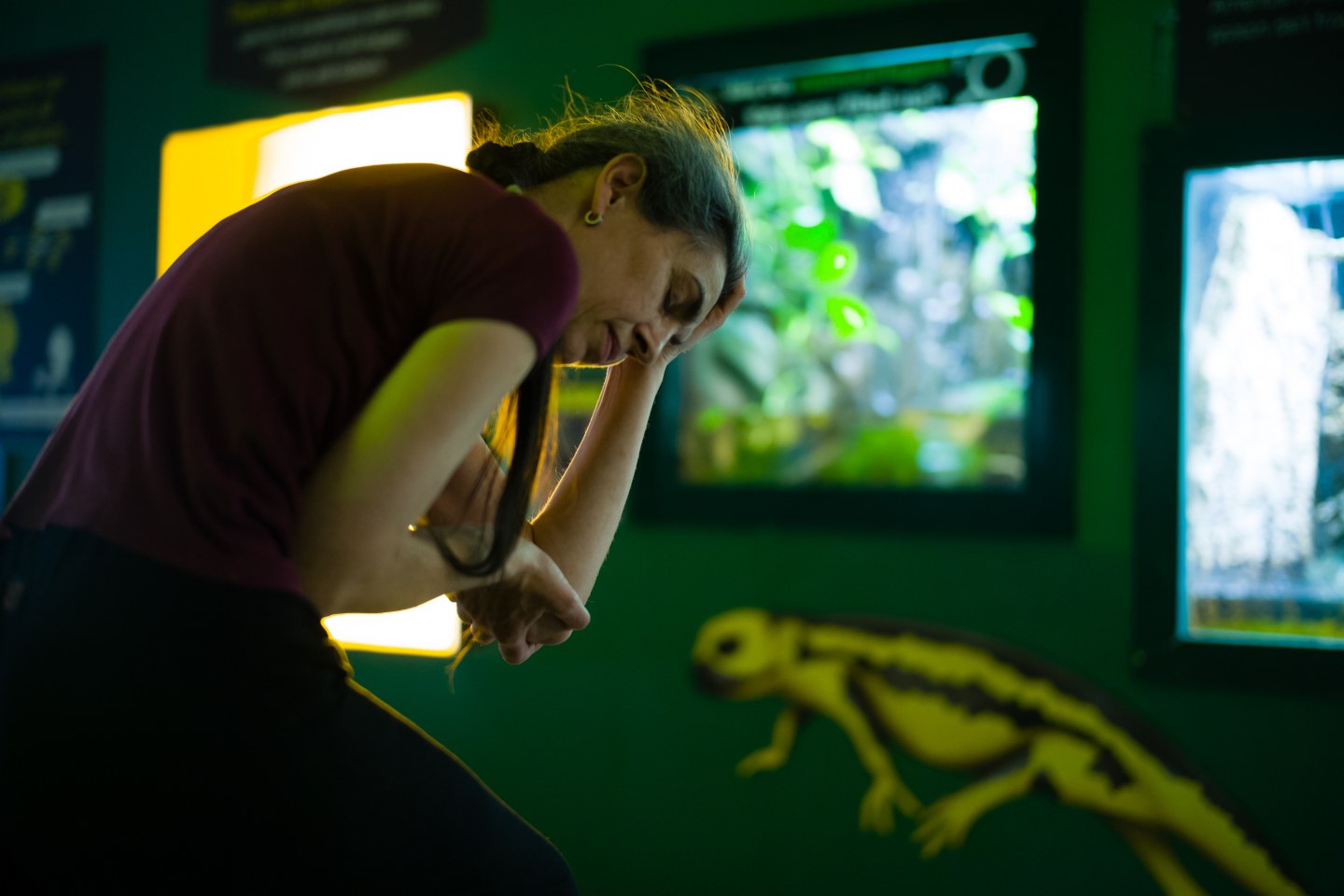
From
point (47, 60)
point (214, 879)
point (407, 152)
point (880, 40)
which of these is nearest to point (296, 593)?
point (214, 879)

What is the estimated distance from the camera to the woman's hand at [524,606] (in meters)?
1.11

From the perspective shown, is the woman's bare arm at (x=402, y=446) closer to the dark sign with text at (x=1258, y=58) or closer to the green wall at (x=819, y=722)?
the green wall at (x=819, y=722)

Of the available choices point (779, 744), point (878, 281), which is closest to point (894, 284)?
point (878, 281)

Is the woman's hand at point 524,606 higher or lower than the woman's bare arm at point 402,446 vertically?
lower

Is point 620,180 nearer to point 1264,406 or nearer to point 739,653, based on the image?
point 1264,406

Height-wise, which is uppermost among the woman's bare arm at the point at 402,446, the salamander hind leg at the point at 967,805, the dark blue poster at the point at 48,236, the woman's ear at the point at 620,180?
the dark blue poster at the point at 48,236

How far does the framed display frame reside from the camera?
2.36 metres

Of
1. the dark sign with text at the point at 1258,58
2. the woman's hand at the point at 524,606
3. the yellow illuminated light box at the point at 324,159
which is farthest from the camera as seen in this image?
the yellow illuminated light box at the point at 324,159

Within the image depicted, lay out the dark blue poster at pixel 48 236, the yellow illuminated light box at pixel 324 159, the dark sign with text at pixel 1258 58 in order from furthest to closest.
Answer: the dark blue poster at pixel 48 236
the yellow illuminated light box at pixel 324 159
the dark sign with text at pixel 1258 58

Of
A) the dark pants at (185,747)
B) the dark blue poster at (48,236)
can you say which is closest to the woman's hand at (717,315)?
the dark pants at (185,747)

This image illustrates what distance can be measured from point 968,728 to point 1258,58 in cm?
151

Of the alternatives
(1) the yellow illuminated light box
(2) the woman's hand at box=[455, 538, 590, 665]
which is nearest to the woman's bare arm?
(2) the woman's hand at box=[455, 538, 590, 665]

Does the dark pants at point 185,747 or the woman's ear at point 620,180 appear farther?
the woman's ear at point 620,180

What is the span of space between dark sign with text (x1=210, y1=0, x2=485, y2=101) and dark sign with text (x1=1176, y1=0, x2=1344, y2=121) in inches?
73.7
